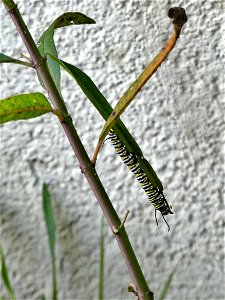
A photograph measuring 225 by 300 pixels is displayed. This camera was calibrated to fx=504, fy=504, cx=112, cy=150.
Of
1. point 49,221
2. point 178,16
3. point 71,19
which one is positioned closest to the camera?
point 178,16

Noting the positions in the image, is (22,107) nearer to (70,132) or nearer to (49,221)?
(70,132)

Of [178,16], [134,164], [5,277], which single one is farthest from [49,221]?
[178,16]

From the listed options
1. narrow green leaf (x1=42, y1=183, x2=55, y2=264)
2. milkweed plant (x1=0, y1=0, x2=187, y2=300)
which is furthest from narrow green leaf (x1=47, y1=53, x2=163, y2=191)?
narrow green leaf (x1=42, y1=183, x2=55, y2=264)

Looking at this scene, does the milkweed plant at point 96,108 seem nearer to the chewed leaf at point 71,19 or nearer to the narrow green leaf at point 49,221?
the chewed leaf at point 71,19

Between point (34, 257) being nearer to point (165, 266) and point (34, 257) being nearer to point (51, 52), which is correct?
point (165, 266)

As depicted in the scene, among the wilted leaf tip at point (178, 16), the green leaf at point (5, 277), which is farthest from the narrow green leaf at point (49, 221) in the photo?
the wilted leaf tip at point (178, 16)
